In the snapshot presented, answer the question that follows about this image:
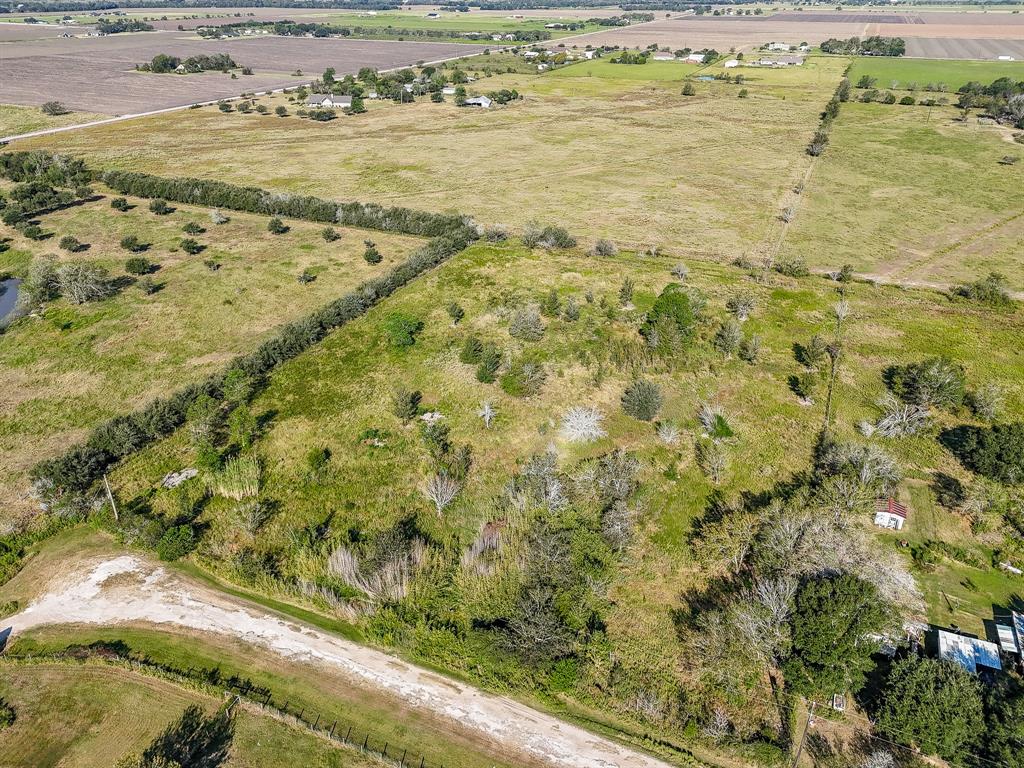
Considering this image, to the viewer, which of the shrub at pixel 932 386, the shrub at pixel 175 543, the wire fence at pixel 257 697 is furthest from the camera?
the shrub at pixel 932 386

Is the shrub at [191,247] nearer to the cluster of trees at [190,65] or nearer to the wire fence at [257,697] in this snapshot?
the wire fence at [257,697]

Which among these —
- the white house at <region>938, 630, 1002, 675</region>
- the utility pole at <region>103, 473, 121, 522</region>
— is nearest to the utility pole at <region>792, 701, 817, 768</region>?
the white house at <region>938, 630, 1002, 675</region>

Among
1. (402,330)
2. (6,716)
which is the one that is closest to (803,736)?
(6,716)

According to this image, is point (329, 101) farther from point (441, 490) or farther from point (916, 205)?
point (441, 490)

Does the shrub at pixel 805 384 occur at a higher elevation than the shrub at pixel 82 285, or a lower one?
lower

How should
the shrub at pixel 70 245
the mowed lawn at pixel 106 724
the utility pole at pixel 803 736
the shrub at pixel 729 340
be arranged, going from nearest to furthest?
the utility pole at pixel 803 736 → the mowed lawn at pixel 106 724 → the shrub at pixel 729 340 → the shrub at pixel 70 245

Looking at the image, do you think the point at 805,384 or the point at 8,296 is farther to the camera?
the point at 8,296

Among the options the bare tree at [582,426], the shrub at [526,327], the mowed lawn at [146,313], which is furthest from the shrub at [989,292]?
the mowed lawn at [146,313]
